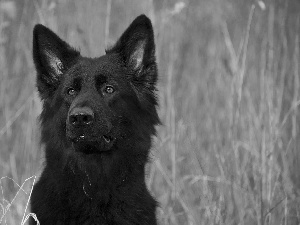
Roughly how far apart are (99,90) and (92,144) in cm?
39

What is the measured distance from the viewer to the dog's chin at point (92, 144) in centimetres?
383

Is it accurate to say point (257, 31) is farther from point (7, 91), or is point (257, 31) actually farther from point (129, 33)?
point (129, 33)

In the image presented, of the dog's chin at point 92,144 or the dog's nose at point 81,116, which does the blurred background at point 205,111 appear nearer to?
the dog's chin at point 92,144

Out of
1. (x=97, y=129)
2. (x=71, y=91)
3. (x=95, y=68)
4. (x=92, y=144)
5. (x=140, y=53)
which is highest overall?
(x=140, y=53)

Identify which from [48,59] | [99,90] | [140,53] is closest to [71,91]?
[99,90]

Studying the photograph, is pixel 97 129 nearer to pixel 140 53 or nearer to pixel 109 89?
pixel 109 89

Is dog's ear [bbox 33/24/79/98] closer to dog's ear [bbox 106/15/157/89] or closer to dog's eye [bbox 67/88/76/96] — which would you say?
dog's eye [bbox 67/88/76/96]

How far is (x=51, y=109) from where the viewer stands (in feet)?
13.6

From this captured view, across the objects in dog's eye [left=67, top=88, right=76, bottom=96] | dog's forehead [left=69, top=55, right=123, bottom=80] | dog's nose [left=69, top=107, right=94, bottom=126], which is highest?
dog's forehead [left=69, top=55, right=123, bottom=80]

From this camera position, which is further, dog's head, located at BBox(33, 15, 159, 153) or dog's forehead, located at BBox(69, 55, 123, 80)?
dog's forehead, located at BBox(69, 55, 123, 80)

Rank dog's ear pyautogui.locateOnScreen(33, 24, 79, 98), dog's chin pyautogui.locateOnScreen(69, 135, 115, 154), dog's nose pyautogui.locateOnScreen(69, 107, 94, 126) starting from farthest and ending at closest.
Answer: dog's ear pyautogui.locateOnScreen(33, 24, 79, 98) < dog's chin pyautogui.locateOnScreen(69, 135, 115, 154) < dog's nose pyautogui.locateOnScreen(69, 107, 94, 126)

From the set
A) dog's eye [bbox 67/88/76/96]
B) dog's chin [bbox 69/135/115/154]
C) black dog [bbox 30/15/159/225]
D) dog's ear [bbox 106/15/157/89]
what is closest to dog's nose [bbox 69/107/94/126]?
black dog [bbox 30/15/159/225]

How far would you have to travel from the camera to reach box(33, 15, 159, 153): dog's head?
3.84 m

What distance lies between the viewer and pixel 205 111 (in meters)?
7.15
